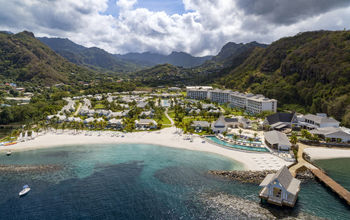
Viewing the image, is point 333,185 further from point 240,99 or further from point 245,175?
point 240,99

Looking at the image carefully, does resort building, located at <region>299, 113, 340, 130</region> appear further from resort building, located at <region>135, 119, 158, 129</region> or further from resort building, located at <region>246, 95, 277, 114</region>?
resort building, located at <region>135, 119, 158, 129</region>

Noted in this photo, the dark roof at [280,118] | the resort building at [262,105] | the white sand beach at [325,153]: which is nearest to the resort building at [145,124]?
the dark roof at [280,118]

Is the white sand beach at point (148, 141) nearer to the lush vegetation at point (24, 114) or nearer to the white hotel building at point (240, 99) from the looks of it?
the lush vegetation at point (24, 114)

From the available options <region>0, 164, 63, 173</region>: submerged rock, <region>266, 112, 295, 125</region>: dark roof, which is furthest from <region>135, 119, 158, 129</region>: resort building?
<region>266, 112, 295, 125</region>: dark roof

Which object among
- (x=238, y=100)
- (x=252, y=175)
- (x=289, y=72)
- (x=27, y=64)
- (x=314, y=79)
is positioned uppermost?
(x=27, y=64)

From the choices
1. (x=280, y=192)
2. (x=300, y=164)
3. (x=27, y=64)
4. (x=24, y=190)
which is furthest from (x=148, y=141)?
(x=27, y=64)

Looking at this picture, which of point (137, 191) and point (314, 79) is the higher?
point (314, 79)
